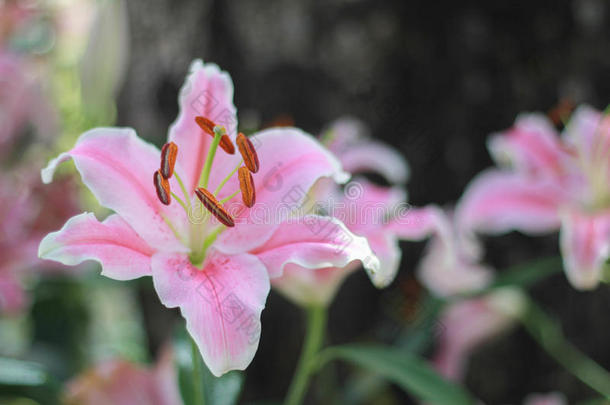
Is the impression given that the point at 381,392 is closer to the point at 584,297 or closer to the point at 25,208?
the point at 584,297

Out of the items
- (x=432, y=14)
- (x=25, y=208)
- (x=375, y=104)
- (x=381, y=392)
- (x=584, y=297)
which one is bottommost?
(x=381, y=392)

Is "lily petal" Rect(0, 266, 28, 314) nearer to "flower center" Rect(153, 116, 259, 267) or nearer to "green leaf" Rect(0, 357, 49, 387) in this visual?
"green leaf" Rect(0, 357, 49, 387)

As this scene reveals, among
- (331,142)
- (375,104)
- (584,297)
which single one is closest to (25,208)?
(331,142)

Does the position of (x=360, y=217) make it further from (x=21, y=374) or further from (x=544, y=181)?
(x=21, y=374)

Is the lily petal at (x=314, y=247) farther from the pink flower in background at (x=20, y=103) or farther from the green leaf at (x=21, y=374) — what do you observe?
the pink flower in background at (x=20, y=103)

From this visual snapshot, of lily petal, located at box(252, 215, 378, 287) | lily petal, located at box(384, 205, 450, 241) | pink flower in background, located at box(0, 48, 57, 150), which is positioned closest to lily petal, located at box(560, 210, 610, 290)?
lily petal, located at box(384, 205, 450, 241)

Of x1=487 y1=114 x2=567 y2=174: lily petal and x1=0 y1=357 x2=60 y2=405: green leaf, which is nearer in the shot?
x1=0 y1=357 x2=60 y2=405: green leaf
